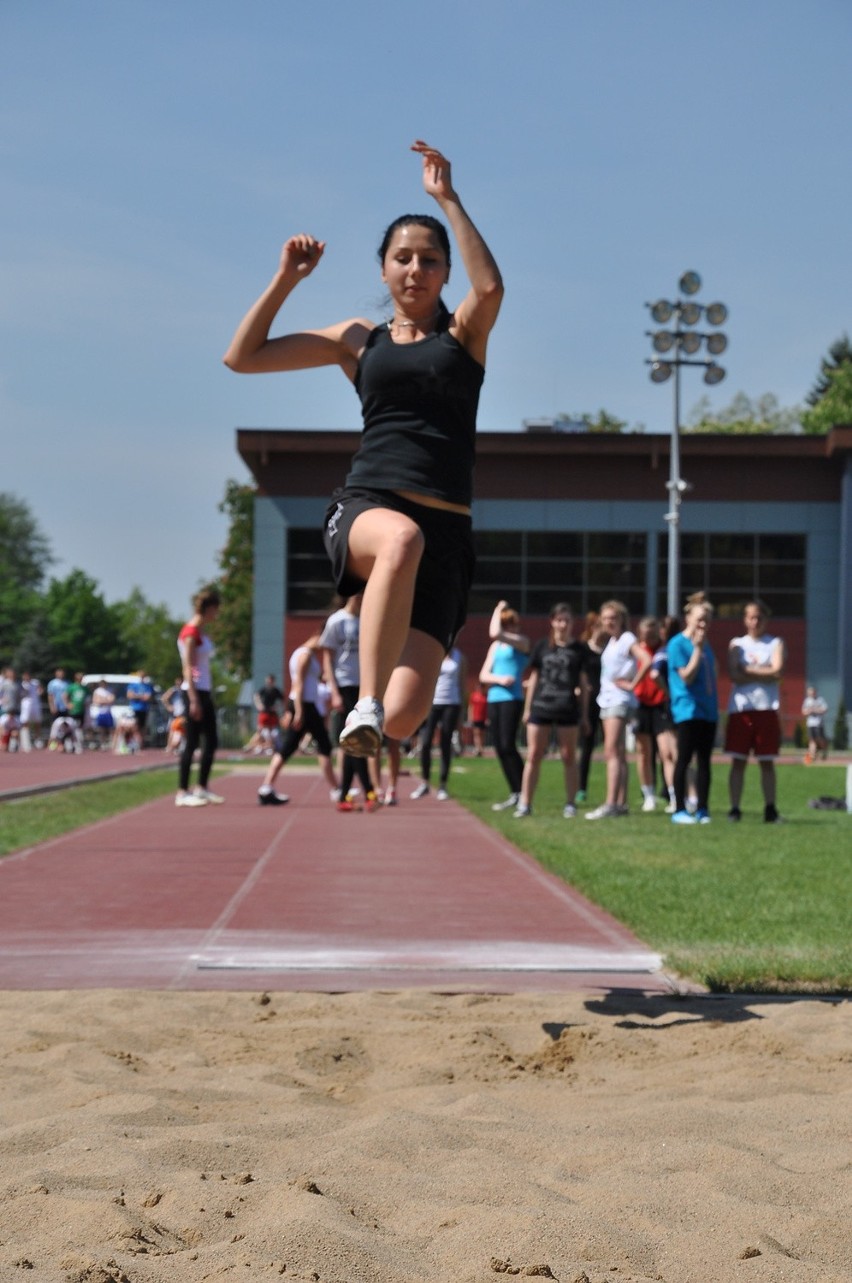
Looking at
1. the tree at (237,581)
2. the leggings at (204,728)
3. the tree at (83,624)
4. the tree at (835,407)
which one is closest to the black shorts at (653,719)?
the leggings at (204,728)

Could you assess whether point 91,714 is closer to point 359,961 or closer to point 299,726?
point 299,726

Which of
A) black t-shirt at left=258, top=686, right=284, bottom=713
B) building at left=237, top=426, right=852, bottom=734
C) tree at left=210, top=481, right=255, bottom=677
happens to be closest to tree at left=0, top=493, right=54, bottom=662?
tree at left=210, top=481, right=255, bottom=677

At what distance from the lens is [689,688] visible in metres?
15.0

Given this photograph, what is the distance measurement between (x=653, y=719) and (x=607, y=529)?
38564mm

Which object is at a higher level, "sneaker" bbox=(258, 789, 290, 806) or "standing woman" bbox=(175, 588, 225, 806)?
"standing woman" bbox=(175, 588, 225, 806)

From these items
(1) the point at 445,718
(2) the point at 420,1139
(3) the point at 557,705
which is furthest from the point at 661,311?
(2) the point at 420,1139

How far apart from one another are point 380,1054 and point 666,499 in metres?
50.7

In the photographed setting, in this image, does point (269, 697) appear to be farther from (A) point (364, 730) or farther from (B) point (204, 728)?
(A) point (364, 730)

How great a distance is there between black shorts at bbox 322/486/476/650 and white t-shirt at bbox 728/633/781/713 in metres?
9.76

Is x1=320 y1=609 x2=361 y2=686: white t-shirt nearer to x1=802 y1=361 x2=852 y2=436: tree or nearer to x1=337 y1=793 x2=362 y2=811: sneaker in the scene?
x1=337 y1=793 x2=362 y2=811: sneaker

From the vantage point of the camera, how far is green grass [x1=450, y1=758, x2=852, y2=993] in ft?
21.4

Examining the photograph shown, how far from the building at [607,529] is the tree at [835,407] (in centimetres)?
3604

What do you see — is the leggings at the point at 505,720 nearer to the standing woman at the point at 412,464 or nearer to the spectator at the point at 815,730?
the standing woman at the point at 412,464

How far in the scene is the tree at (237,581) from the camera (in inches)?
3179
